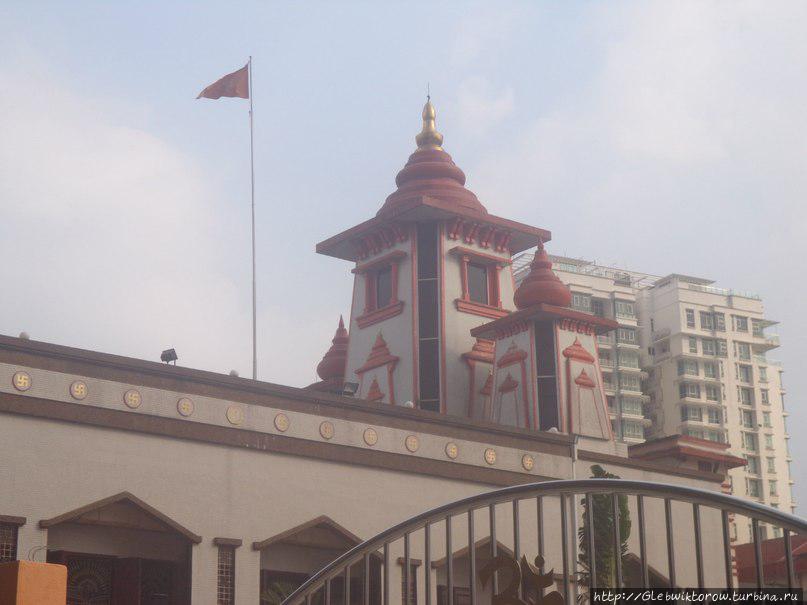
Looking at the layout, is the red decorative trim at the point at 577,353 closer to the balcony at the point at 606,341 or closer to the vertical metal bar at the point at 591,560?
the vertical metal bar at the point at 591,560

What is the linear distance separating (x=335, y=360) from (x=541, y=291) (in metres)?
11.3

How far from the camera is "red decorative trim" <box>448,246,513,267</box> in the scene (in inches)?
1410

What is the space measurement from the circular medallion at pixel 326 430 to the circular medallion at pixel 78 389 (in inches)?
214

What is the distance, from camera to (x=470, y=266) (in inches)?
1441

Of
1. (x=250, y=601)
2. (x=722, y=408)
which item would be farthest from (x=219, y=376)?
(x=722, y=408)

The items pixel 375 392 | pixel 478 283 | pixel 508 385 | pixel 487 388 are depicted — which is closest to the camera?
pixel 508 385

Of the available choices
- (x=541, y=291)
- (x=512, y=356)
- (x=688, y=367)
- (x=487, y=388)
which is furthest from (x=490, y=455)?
(x=688, y=367)

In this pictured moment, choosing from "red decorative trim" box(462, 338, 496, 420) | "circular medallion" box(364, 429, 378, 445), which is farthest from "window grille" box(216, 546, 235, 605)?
"red decorative trim" box(462, 338, 496, 420)

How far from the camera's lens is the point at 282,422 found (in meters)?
24.5

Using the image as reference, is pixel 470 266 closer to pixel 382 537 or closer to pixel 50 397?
pixel 50 397

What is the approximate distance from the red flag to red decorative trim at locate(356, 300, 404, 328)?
7771mm

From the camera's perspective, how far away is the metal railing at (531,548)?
28.0 feet

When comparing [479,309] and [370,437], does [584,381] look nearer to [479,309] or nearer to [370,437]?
[479,309]

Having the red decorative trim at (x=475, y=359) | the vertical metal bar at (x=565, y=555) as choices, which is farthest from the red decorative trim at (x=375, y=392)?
the vertical metal bar at (x=565, y=555)
